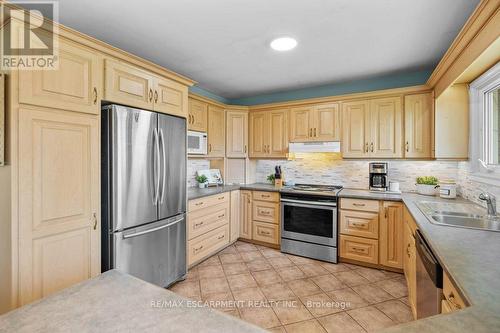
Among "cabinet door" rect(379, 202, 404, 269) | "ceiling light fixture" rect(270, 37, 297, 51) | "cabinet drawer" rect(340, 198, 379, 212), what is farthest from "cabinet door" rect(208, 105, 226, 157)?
"cabinet door" rect(379, 202, 404, 269)

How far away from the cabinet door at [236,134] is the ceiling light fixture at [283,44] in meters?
1.65

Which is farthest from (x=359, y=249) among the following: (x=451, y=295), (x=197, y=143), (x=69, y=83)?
(x=69, y=83)

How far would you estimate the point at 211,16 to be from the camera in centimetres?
194

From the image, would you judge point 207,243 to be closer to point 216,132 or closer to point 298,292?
point 298,292

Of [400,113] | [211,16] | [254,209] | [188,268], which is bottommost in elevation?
[188,268]

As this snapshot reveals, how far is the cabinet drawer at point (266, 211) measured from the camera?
11.8ft

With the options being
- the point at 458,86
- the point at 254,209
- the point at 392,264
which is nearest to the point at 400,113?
the point at 458,86

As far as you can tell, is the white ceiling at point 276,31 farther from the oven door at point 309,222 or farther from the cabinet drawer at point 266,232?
the cabinet drawer at point 266,232

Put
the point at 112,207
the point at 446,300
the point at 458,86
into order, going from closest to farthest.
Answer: the point at 446,300 < the point at 112,207 < the point at 458,86

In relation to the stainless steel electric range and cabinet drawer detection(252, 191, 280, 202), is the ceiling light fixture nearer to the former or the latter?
the stainless steel electric range

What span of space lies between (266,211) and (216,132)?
1444 millimetres

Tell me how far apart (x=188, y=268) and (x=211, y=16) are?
264 cm

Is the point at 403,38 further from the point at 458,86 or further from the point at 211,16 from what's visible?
the point at 211,16

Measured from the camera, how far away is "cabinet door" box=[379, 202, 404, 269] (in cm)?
280
